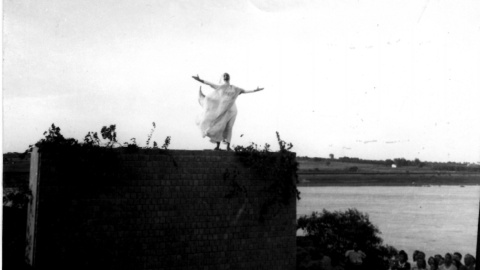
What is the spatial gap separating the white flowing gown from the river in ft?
61.5

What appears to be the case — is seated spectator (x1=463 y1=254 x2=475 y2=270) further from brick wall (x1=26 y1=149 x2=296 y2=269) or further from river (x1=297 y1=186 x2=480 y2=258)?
river (x1=297 y1=186 x2=480 y2=258)

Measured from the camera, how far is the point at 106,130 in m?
8.44

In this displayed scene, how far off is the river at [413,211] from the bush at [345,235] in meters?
11.9

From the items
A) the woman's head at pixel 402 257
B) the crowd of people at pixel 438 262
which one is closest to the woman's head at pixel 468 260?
the crowd of people at pixel 438 262

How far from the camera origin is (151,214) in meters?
8.62

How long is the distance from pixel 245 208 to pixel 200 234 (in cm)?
97

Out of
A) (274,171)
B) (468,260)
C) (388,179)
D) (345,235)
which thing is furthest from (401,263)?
(388,179)

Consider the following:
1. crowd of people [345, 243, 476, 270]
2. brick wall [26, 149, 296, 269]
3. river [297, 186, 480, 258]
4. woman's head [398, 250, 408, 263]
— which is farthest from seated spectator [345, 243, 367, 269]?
river [297, 186, 480, 258]

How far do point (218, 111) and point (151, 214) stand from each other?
7.23 feet

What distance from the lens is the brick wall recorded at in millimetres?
8039

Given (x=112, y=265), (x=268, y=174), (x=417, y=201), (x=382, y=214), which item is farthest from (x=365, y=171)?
(x=112, y=265)

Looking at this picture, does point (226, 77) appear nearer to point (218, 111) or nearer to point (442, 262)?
point (218, 111)

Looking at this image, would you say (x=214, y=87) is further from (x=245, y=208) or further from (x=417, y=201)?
(x=417, y=201)

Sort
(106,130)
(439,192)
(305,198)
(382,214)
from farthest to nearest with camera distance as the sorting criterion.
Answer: (439,192)
(305,198)
(382,214)
(106,130)
